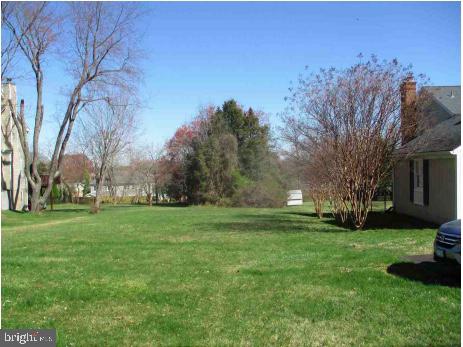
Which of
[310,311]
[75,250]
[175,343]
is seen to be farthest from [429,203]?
[175,343]

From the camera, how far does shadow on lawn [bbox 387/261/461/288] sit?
22.5 feet

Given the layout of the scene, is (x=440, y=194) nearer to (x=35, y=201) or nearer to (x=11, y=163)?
(x=35, y=201)

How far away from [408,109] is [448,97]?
20.0ft

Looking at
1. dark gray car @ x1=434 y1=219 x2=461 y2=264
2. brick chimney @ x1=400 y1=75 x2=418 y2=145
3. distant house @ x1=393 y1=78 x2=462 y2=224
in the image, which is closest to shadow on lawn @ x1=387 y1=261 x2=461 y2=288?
dark gray car @ x1=434 y1=219 x2=461 y2=264

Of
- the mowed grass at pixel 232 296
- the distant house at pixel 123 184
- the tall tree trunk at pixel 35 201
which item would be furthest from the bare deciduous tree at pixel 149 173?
the mowed grass at pixel 232 296

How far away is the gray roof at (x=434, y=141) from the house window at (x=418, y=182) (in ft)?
6.24

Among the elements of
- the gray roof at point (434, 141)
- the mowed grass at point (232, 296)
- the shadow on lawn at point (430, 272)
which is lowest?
the mowed grass at point (232, 296)

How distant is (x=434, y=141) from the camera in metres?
15.7

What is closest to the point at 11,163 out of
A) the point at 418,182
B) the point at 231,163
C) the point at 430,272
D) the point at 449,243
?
the point at 231,163

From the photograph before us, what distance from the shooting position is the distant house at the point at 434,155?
14.5 meters

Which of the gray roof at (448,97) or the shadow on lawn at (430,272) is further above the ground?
the gray roof at (448,97)

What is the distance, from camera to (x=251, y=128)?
1841 inches

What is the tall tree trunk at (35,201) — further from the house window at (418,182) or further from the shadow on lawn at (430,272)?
the shadow on lawn at (430,272)

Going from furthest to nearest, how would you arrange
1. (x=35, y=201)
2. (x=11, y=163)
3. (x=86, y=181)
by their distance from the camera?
(x=86, y=181) → (x=11, y=163) → (x=35, y=201)
